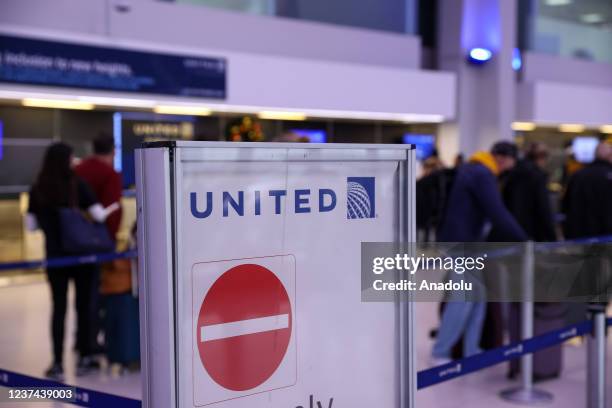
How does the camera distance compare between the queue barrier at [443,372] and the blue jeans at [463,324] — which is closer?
the queue barrier at [443,372]

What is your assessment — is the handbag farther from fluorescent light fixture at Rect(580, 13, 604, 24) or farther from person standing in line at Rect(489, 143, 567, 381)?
fluorescent light fixture at Rect(580, 13, 604, 24)

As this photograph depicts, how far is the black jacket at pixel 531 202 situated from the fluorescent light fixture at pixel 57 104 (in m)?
6.03

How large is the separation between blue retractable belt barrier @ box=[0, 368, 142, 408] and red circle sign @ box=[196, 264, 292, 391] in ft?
1.26

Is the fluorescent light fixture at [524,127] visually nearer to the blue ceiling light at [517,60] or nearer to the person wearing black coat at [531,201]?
the blue ceiling light at [517,60]

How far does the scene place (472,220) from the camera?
5453mm

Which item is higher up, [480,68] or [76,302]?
[480,68]

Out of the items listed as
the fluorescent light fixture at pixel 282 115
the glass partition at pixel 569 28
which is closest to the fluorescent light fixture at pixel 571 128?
the glass partition at pixel 569 28

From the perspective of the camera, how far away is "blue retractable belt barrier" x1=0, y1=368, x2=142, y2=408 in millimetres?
2412

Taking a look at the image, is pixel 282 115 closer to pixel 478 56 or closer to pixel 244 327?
pixel 478 56

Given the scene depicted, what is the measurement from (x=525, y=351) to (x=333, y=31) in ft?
31.1

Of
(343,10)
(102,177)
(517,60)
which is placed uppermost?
(343,10)

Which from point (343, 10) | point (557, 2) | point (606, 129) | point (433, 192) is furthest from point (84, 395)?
point (606, 129)

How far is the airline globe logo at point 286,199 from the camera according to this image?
6.51 feet

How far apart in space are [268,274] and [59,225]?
3598 mm
